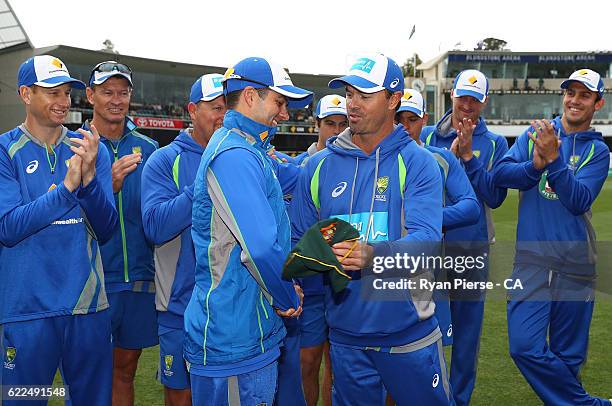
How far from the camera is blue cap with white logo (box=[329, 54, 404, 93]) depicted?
11.2 ft

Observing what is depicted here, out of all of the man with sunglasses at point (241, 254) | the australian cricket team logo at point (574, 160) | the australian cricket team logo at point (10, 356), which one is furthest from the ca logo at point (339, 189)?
the australian cricket team logo at point (574, 160)

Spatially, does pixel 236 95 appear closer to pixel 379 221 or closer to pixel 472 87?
pixel 379 221

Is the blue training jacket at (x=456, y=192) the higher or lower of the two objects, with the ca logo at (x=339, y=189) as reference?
lower

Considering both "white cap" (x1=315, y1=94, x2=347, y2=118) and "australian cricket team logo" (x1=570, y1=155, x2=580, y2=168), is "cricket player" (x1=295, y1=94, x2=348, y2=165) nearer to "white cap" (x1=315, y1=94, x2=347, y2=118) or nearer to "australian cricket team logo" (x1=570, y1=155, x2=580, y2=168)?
"white cap" (x1=315, y1=94, x2=347, y2=118)

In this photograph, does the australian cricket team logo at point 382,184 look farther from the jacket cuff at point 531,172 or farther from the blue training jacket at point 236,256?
the jacket cuff at point 531,172

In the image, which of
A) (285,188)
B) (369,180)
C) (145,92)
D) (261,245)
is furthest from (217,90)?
(145,92)

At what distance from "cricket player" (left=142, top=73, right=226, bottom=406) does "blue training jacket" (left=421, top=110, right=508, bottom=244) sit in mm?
2236

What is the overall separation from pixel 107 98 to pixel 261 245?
2.59 m

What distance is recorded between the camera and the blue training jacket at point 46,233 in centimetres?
341

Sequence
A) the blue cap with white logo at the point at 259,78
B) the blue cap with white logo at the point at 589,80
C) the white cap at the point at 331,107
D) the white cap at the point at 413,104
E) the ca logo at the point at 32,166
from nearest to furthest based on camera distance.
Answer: the blue cap with white logo at the point at 259,78, the ca logo at the point at 32,166, the blue cap with white logo at the point at 589,80, the white cap at the point at 413,104, the white cap at the point at 331,107

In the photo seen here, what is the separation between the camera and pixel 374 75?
3.44 metres

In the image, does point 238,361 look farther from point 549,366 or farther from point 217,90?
point 549,366

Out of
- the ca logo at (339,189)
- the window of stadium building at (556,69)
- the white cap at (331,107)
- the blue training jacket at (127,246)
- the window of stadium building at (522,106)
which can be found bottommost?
the window of stadium building at (522,106)

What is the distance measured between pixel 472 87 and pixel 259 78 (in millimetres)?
2950
